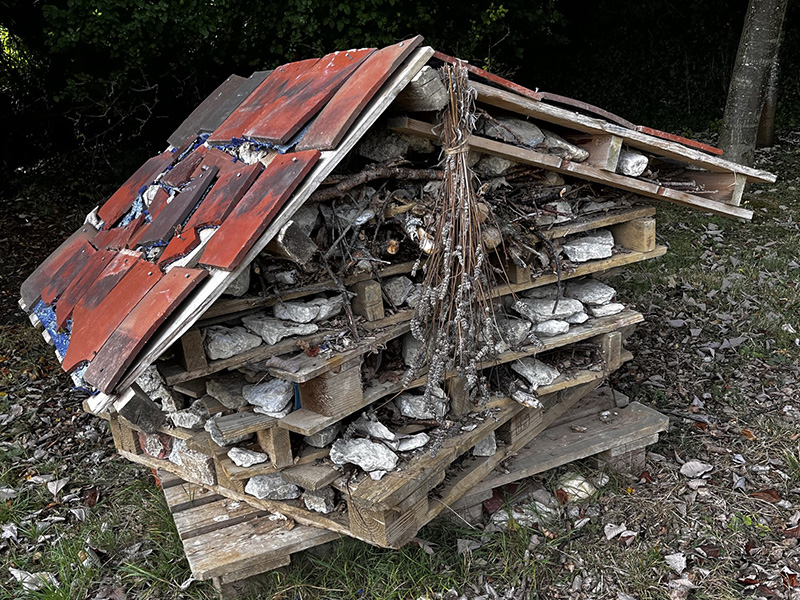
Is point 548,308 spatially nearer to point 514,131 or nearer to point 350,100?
point 514,131

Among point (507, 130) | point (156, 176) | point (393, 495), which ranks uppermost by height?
point (507, 130)

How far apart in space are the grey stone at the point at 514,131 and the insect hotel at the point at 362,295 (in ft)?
0.03

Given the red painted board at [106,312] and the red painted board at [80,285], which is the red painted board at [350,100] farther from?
the red painted board at [80,285]

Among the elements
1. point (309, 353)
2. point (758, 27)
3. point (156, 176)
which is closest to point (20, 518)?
point (156, 176)

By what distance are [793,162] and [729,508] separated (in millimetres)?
6944

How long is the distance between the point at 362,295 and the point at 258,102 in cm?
126

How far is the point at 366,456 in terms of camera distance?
329 cm

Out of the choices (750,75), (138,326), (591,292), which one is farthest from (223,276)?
(750,75)

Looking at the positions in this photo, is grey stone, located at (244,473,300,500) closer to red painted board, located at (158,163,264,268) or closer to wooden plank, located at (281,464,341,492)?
wooden plank, located at (281,464,341,492)

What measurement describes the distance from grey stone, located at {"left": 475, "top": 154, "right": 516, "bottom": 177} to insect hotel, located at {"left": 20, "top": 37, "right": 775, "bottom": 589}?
15 mm

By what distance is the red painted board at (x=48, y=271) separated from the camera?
4156mm

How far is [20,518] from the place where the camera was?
14.3ft

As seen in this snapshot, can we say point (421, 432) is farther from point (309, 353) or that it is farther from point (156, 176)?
point (156, 176)

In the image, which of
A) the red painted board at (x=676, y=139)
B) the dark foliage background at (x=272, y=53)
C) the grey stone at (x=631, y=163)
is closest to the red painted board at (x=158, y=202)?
the grey stone at (x=631, y=163)
